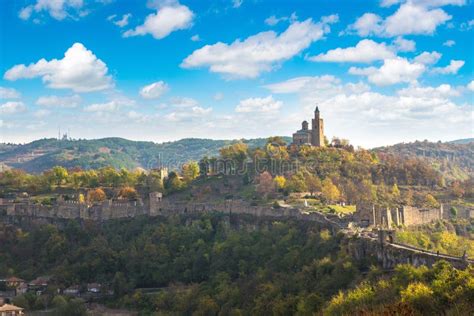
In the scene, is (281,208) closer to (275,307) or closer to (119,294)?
(119,294)

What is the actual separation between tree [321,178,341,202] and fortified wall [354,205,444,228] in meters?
8.33

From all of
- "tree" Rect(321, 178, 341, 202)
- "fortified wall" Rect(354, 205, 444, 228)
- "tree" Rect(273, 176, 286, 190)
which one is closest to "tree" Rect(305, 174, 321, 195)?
"tree" Rect(321, 178, 341, 202)

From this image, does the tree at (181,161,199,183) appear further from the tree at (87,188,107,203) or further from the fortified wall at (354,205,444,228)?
the fortified wall at (354,205,444,228)

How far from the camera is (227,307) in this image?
114 ft

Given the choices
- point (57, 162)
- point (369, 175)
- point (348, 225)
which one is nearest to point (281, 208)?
point (348, 225)

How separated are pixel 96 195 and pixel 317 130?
24137 mm

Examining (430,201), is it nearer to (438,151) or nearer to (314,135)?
(314,135)

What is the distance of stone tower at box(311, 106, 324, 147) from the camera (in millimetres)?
75000

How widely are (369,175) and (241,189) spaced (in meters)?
11.8

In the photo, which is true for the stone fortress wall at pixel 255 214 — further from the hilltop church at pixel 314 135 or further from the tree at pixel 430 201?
the hilltop church at pixel 314 135

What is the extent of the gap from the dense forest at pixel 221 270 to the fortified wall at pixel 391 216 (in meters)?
3.45

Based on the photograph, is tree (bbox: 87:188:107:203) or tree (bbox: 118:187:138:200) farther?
tree (bbox: 87:188:107:203)

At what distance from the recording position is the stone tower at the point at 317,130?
7500 cm

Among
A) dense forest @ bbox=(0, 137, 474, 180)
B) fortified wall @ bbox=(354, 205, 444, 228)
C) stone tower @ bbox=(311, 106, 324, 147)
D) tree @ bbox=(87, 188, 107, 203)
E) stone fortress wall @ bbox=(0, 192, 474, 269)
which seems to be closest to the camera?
stone fortress wall @ bbox=(0, 192, 474, 269)
